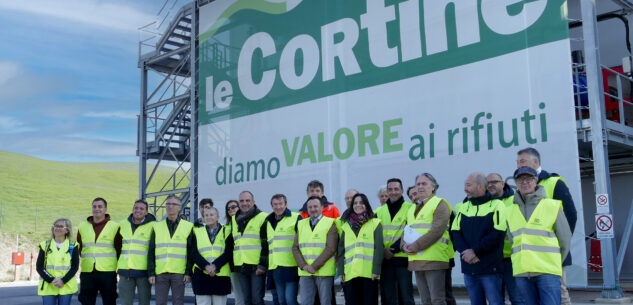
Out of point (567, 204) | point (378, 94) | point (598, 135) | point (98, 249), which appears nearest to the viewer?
point (567, 204)

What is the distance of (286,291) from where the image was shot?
7.00m

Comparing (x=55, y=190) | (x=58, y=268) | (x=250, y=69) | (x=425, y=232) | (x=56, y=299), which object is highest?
(x=55, y=190)

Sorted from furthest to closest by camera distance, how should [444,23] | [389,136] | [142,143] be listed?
[142,143] < [389,136] < [444,23]

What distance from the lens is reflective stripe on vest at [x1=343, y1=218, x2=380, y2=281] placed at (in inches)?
242

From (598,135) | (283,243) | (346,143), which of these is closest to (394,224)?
(283,243)

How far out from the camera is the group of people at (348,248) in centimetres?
Result: 489

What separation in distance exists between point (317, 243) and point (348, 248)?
40 cm

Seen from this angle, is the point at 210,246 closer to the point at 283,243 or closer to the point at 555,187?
the point at 283,243

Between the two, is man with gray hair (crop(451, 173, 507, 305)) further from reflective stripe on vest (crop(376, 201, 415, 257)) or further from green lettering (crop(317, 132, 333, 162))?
green lettering (crop(317, 132, 333, 162))

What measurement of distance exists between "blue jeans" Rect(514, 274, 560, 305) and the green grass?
33.7 metres

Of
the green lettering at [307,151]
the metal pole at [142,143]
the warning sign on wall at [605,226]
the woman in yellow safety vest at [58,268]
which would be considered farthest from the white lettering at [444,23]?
the metal pole at [142,143]

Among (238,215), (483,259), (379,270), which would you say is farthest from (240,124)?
(483,259)

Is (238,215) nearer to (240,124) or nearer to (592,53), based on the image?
(592,53)

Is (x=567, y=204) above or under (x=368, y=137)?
under
